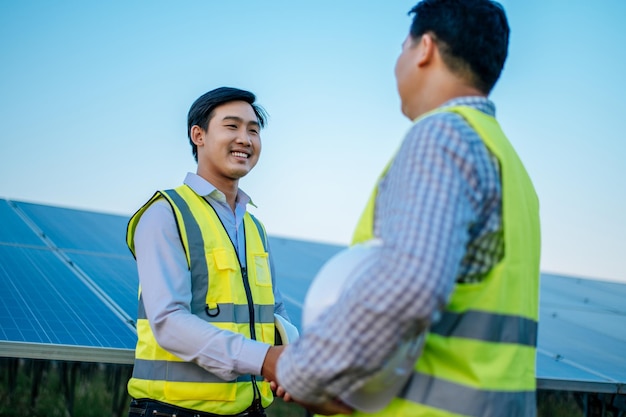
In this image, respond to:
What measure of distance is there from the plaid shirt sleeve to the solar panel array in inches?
82.8

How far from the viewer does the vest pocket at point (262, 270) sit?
2762 mm

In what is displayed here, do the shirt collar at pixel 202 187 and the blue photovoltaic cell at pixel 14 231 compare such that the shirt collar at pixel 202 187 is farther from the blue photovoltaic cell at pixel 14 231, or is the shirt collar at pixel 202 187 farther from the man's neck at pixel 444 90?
the blue photovoltaic cell at pixel 14 231

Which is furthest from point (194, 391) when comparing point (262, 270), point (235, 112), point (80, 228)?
point (80, 228)

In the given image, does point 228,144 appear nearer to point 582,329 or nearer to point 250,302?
point 250,302

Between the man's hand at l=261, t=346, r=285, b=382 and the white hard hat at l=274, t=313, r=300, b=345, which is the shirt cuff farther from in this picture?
the white hard hat at l=274, t=313, r=300, b=345

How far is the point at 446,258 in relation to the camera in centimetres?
129

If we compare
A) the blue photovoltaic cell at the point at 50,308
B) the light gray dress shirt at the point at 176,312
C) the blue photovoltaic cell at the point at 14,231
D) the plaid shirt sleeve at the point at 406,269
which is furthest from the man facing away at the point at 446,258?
the blue photovoltaic cell at the point at 14,231

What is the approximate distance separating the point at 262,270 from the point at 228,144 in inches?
21.7

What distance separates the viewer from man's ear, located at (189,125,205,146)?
9.68 ft

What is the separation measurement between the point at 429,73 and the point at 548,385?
10.9 feet

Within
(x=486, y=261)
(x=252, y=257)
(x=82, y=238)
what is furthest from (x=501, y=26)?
(x=82, y=238)

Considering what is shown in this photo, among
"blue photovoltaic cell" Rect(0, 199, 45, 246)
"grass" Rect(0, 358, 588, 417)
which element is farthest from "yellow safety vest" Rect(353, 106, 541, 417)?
"blue photovoltaic cell" Rect(0, 199, 45, 246)

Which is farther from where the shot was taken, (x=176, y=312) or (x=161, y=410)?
(x=161, y=410)

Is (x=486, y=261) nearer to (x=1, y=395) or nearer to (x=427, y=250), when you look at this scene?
(x=427, y=250)
